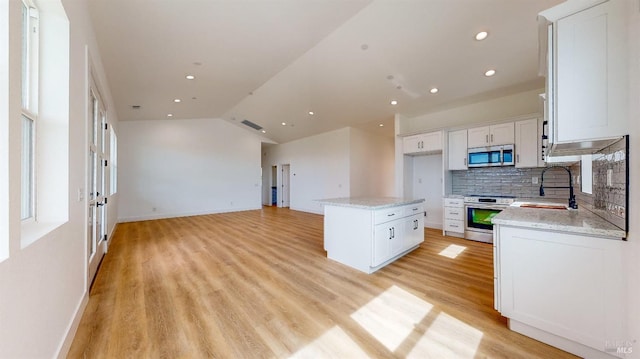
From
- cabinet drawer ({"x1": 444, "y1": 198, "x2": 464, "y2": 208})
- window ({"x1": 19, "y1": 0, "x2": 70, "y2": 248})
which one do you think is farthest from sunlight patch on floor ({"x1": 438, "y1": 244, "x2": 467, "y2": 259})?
window ({"x1": 19, "y1": 0, "x2": 70, "y2": 248})

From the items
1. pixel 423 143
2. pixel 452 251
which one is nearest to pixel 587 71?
pixel 452 251

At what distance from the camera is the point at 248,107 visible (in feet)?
23.1

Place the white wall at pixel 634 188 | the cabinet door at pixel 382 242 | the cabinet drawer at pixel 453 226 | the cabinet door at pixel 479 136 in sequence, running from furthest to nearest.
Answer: the cabinet drawer at pixel 453 226 → the cabinet door at pixel 479 136 → the cabinet door at pixel 382 242 → the white wall at pixel 634 188

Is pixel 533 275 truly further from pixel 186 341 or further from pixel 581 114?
pixel 186 341

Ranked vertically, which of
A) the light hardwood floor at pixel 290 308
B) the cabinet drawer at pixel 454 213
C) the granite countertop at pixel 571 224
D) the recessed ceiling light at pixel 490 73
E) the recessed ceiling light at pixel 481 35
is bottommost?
the light hardwood floor at pixel 290 308

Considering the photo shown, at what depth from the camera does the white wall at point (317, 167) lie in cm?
773

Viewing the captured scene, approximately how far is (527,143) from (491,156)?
0.55 meters

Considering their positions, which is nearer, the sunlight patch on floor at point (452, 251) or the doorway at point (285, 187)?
the sunlight patch on floor at point (452, 251)

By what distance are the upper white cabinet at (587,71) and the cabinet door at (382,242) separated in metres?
1.92

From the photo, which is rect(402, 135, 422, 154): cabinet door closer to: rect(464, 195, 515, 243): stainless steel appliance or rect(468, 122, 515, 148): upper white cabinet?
rect(468, 122, 515, 148): upper white cabinet

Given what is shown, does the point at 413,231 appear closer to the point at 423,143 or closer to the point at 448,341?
the point at 448,341

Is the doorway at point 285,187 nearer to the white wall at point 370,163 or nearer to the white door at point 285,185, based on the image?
the white door at point 285,185

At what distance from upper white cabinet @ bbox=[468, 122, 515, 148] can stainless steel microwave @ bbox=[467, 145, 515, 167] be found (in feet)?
0.31

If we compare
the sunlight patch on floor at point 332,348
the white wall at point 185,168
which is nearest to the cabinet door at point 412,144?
the sunlight patch on floor at point 332,348
